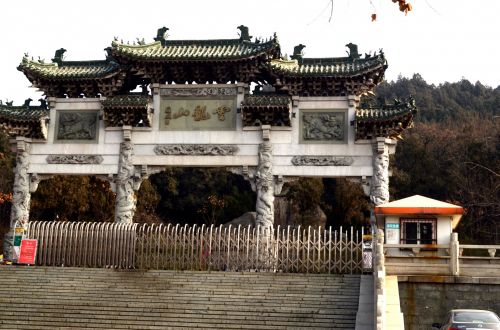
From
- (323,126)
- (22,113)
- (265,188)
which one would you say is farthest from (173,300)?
(22,113)

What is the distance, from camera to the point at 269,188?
19.9 meters

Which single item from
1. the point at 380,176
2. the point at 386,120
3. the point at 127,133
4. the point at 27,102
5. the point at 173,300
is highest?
the point at 27,102

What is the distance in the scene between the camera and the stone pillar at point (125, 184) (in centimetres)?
2038

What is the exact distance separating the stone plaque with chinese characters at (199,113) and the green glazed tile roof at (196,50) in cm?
134

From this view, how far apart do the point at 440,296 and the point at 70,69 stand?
46.8 ft

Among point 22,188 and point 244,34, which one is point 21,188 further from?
point 244,34

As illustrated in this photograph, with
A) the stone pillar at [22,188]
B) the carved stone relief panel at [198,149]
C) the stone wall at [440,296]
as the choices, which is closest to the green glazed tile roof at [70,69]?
the stone pillar at [22,188]

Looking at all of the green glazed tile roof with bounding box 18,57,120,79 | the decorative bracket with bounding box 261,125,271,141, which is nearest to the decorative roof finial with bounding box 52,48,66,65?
the green glazed tile roof with bounding box 18,57,120,79

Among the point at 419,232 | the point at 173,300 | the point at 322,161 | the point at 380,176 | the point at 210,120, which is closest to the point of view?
the point at 173,300

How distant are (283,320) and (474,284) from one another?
4.44 metres

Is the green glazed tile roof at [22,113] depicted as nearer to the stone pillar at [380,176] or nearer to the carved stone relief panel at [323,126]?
the carved stone relief panel at [323,126]

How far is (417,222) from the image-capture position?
675 inches

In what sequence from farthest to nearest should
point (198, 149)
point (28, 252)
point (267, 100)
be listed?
1. point (198, 149)
2. point (267, 100)
3. point (28, 252)

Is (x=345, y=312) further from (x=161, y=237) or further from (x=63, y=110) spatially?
(x=63, y=110)
